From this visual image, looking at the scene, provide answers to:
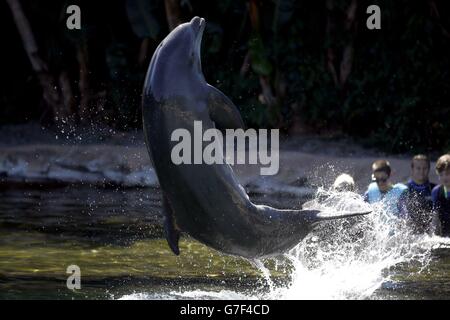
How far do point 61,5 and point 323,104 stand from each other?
4.54 meters

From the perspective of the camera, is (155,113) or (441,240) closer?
(155,113)

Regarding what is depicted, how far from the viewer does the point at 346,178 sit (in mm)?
9375

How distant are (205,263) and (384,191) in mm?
2066

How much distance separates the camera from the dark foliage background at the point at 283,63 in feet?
47.3

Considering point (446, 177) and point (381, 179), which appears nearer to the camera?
point (446, 177)

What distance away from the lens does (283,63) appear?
15.4 meters

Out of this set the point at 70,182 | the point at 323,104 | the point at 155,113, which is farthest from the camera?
the point at 323,104

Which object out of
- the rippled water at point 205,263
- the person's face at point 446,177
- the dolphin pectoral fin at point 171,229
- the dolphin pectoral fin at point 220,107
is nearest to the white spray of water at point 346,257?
the rippled water at point 205,263

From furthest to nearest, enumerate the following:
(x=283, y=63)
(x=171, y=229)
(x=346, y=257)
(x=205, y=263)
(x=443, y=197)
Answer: (x=283, y=63) < (x=443, y=197) < (x=205, y=263) < (x=346, y=257) < (x=171, y=229)

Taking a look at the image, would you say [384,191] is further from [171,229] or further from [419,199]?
[171,229]

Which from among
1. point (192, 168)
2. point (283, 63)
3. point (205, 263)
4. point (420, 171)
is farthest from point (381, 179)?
point (283, 63)
